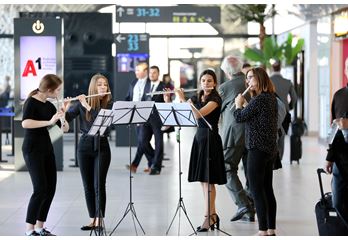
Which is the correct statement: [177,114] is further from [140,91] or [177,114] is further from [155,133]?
[140,91]

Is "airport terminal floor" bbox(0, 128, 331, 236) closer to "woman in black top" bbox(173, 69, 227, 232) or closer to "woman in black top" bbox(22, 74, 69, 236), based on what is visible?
"woman in black top" bbox(22, 74, 69, 236)

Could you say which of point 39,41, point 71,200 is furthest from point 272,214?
point 39,41

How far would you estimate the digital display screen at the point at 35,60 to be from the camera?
13.4 metres

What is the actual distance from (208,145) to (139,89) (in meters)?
6.28

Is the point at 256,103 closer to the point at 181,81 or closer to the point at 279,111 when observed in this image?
the point at 279,111

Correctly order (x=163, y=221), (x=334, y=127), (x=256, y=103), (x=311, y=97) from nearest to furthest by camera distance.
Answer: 1. (x=334, y=127)
2. (x=256, y=103)
3. (x=163, y=221)
4. (x=311, y=97)

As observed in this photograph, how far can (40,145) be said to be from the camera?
7953 millimetres

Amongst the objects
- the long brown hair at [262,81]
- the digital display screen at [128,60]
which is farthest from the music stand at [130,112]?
the digital display screen at [128,60]

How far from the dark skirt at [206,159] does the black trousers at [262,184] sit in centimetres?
63

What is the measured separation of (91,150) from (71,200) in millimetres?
2437

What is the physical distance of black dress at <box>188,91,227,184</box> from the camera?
826 cm

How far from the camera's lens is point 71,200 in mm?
10609

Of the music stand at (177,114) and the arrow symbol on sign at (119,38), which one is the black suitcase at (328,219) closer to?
the music stand at (177,114)

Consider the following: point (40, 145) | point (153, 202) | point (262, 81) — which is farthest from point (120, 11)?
point (262, 81)
